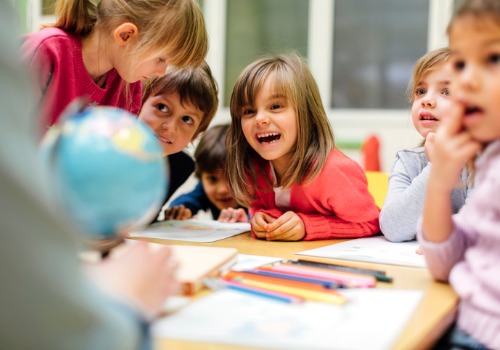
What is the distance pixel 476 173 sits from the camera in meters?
0.78

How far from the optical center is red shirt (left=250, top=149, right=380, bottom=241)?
140 cm

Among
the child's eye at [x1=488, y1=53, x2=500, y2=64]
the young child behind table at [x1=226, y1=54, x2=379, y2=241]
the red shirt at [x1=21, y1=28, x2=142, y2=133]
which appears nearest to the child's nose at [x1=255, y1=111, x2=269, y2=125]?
the young child behind table at [x1=226, y1=54, x2=379, y2=241]

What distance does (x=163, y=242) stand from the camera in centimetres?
121

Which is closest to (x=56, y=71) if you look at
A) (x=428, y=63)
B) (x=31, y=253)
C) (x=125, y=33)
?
(x=125, y=33)

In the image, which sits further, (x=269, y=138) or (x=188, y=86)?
(x=188, y=86)

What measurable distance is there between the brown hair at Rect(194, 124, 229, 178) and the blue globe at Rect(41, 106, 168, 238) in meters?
1.48

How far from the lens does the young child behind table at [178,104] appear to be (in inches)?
65.1

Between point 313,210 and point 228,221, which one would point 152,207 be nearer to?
point 313,210

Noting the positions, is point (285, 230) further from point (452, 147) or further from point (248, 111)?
point (452, 147)

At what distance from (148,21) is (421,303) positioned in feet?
3.14

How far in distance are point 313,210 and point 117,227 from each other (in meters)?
0.92

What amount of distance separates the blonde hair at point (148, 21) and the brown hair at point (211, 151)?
0.72 meters

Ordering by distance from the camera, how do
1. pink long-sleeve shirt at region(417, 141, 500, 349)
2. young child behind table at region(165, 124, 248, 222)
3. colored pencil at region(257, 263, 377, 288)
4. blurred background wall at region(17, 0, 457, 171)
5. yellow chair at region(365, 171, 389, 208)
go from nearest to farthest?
1. pink long-sleeve shirt at region(417, 141, 500, 349)
2. colored pencil at region(257, 263, 377, 288)
3. yellow chair at region(365, 171, 389, 208)
4. young child behind table at region(165, 124, 248, 222)
5. blurred background wall at region(17, 0, 457, 171)

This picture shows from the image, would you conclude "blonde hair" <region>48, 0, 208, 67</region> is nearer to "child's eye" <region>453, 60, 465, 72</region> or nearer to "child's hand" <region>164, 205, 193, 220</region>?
"child's hand" <region>164, 205, 193, 220</region>
